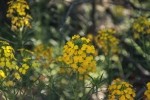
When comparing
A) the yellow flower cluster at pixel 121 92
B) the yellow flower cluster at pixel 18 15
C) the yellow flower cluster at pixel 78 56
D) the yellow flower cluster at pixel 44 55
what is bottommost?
the yellow flower cluster at pixel 121 92

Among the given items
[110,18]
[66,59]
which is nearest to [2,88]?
[66,59]

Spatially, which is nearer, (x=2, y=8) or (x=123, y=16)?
(x=2, y=8)

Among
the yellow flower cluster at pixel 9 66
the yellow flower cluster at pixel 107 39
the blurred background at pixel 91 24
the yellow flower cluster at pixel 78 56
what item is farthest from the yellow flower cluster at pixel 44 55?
the yellow flower cluster at pixel 78 56

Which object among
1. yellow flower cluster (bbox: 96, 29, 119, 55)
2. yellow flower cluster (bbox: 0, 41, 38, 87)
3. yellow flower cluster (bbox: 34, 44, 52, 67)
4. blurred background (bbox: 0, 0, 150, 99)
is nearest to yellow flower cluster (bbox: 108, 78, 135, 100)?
yellow flower cluster (bbox: 0, 41, 38, 87)

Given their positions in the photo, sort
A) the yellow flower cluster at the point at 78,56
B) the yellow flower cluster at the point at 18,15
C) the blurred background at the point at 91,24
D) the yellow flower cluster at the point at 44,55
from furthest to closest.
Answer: the blurred background at the point at 91,24
the yellow flower cluster at the point at 44,55
the yellow flower cluster at the point at 18,15
the yellow flower cluster at the point at 78,56

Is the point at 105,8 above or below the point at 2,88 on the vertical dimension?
above

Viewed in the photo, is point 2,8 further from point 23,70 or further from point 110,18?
point 110,18

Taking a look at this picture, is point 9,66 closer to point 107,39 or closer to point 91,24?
point 107,39

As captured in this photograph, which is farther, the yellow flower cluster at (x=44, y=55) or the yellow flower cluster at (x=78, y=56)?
the yellow flower cluster at (x=44, y=55)

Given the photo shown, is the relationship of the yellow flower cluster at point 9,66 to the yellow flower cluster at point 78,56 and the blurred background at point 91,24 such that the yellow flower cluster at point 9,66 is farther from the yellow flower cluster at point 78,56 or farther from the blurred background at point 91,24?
the blurred background at point 91,24

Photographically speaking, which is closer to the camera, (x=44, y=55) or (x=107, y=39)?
(x=107, y=39)

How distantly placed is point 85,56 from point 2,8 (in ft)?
7.26

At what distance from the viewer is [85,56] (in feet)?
13.1

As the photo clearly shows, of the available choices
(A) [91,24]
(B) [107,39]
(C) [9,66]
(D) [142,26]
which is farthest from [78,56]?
(A) [91,24]
